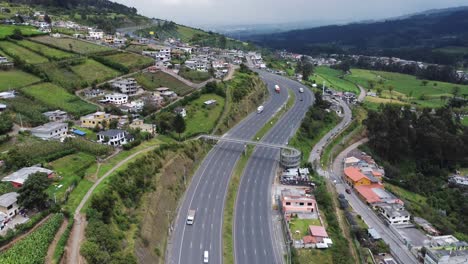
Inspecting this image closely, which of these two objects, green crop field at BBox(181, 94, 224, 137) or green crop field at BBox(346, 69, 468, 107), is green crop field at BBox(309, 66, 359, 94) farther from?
green crop field at BBox(181, 94, 224, 137)

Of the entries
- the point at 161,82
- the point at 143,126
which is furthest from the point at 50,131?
the point at 161,82

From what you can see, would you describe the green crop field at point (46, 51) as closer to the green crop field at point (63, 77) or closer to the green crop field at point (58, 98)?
the green crop field at point (63, 77)

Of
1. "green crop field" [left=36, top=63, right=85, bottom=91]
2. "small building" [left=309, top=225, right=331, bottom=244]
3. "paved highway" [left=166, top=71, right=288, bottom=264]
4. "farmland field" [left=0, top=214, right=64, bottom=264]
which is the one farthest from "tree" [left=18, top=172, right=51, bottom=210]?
Result: "green crop field" [left=36, top=63, right=85, bottom=91]

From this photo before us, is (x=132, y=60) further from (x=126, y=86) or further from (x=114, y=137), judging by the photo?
(x=114, y=137)

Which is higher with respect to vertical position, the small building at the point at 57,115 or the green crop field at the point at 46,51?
the green crop field at the point at 46,51

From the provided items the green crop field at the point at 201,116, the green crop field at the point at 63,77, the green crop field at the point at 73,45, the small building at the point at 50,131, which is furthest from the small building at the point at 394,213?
the green crop field at the point at 73,45
